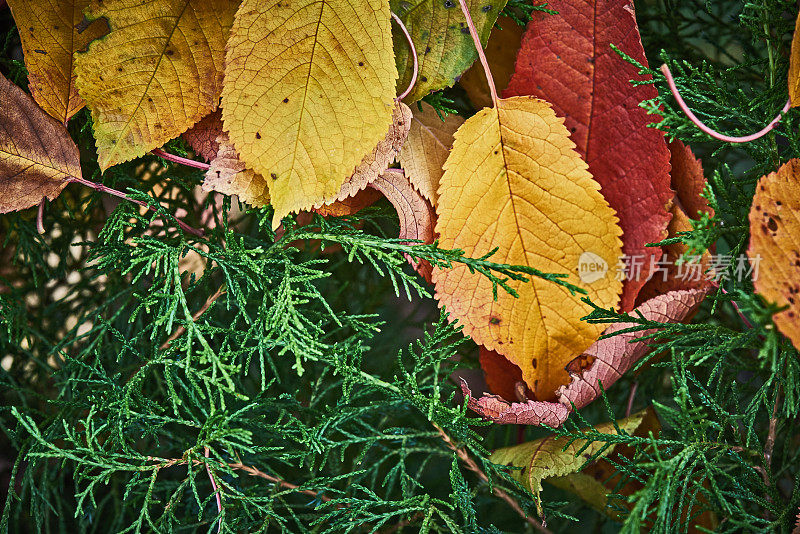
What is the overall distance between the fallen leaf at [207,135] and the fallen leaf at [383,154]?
4.6 inches

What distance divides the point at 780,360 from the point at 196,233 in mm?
498

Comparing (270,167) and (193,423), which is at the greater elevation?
(270,167)

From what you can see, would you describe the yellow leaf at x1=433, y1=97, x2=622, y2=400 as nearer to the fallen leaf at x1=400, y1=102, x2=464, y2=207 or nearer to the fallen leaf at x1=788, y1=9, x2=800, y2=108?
the fallen leaf at x1=400, y1=102, x2=464, y2=207

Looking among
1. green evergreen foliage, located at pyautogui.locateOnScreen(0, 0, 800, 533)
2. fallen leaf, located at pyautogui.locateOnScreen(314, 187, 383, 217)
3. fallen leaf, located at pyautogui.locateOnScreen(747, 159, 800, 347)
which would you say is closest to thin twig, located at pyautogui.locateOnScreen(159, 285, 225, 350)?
green evergreen foliage, located at pyautogui.locateOnScreen(0, 0, 800, 533)

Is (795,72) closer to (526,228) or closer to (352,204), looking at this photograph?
(526,228)

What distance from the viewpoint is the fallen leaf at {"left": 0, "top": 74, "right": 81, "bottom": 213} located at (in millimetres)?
486

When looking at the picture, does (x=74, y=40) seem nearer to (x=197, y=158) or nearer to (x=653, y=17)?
(x=197, y=158)

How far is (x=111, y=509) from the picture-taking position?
29.1 inches

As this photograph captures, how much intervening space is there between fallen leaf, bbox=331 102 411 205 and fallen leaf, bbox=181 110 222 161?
4.6 inches

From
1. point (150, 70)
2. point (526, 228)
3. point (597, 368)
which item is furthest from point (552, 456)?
point (150, 70)

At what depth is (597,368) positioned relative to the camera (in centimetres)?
50

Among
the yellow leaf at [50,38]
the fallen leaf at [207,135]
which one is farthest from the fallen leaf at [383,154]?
the yellow leaf at [50,38]

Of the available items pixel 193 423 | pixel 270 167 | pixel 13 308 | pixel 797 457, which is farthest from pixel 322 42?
pixel 797 457

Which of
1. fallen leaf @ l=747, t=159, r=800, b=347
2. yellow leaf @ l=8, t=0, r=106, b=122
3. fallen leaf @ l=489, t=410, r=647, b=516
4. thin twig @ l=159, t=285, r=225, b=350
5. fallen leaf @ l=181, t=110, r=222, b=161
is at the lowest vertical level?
fallen leaf @ l=489, t=410, r=647, b=516
